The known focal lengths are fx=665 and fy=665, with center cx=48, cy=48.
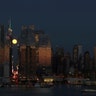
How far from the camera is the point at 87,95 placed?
170 m

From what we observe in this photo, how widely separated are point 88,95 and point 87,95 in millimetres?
468

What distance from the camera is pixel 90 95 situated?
17062cm

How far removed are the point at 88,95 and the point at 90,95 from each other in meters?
0.83

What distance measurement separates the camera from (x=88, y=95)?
170m

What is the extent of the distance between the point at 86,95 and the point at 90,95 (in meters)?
1.23

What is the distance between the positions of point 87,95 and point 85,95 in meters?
1.44

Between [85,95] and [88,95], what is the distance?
4.03ft

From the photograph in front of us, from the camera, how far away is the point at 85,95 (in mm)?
171000

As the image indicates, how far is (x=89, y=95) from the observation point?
170875 mm

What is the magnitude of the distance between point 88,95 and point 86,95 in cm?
51

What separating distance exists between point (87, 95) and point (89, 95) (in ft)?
4.54

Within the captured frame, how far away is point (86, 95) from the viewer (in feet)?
558
